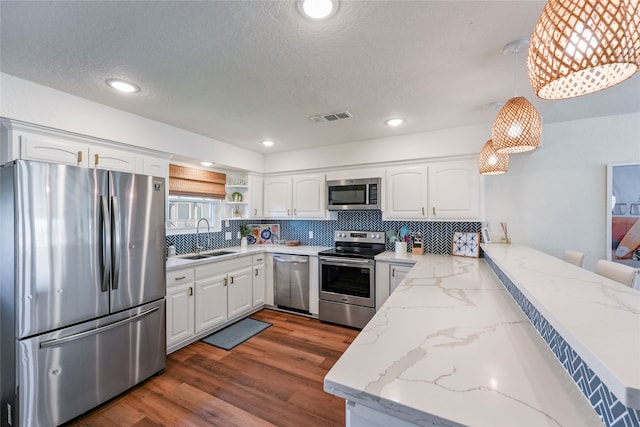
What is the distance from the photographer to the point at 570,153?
269cm

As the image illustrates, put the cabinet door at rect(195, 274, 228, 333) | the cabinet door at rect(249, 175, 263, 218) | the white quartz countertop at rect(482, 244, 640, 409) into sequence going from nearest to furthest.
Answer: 1. the white quartz countertop at rect(482, 244, 640, 409)
2. the cabinet door at rect(195, 274, 228, 333)
3. the cabinet door at rect(249, 175, 263, 218)

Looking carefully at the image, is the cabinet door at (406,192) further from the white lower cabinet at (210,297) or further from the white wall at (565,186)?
the white lower cabinet at (210,297)

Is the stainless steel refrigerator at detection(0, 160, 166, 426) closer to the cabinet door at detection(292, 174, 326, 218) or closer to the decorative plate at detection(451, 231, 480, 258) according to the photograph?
the cabinet door at detection(292, 174, 326, 218)

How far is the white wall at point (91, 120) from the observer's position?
1.81 meters

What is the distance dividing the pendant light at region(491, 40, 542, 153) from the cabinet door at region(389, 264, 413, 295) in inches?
70.6

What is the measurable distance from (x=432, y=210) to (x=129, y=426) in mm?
3235

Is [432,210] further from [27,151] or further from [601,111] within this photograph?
[27,151]

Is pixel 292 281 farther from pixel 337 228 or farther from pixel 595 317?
pixel 595 317

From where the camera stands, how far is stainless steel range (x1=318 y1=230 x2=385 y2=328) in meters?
3.13

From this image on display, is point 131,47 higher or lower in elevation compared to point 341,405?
higher

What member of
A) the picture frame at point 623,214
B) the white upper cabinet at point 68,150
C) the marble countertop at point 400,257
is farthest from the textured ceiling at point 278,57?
the marble countertop at point 400,257

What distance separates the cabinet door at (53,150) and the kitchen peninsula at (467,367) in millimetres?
2540

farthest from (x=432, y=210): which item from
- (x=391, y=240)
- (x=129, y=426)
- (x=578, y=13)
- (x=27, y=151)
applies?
(x=27, y=151)

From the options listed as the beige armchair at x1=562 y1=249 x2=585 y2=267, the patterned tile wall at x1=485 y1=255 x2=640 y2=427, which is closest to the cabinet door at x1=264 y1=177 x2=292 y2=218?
the beige armchair at x1=562 y1=249 x2=585 y2=267
